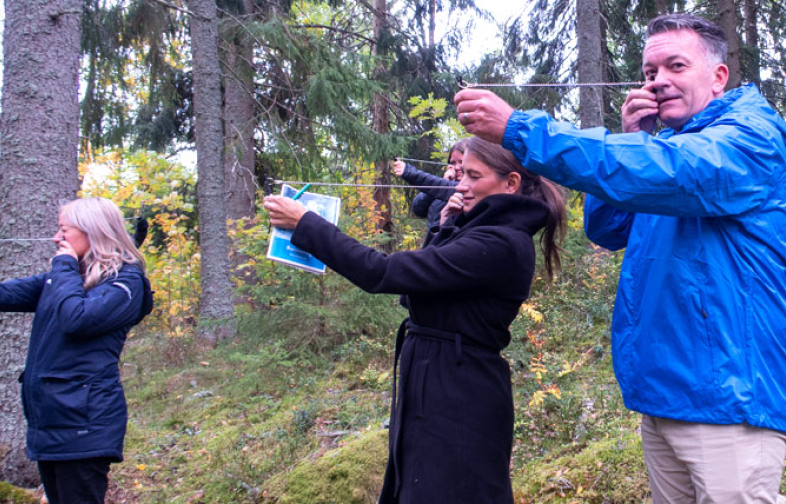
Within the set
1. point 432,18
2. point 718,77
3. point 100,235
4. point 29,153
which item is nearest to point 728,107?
point 718,77

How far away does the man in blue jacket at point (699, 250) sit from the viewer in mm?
1508

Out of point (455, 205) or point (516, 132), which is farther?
point (455, 205)

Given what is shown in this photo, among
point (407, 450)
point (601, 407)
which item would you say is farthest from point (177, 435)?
point (407, 450)

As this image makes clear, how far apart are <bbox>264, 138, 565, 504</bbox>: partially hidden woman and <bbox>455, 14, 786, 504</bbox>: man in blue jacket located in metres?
0.44

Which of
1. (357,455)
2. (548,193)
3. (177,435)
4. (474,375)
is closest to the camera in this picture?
(474,375)

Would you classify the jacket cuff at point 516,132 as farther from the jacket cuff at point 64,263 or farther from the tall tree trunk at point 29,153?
the tall tree trunk at point 29,153

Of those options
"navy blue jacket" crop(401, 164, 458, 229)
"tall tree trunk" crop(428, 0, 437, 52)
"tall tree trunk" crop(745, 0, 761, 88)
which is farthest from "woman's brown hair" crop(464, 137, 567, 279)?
"tall tree trunk" crop(745, 0, 761, 88)

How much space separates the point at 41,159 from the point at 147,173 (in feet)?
29.5

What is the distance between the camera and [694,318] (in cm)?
167

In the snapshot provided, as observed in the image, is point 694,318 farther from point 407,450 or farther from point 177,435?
point 177,435

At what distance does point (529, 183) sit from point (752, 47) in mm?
12229

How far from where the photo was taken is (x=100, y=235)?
3.24 metres

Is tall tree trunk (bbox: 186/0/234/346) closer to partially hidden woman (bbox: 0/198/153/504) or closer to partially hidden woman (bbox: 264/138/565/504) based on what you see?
partially hidden woman (bbox: 0/198/153/504)

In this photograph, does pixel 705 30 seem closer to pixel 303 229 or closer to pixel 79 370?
pixel 303 229
